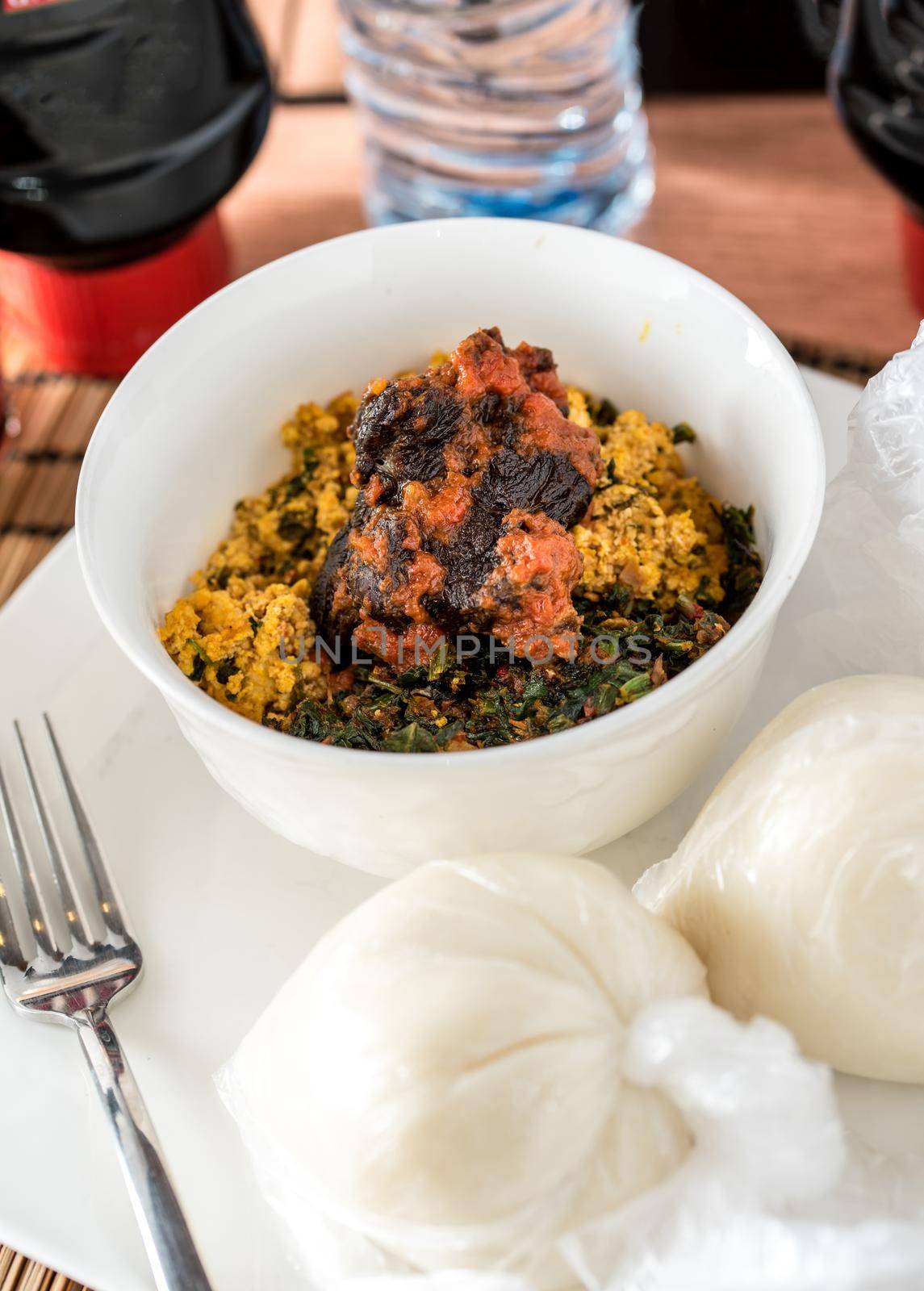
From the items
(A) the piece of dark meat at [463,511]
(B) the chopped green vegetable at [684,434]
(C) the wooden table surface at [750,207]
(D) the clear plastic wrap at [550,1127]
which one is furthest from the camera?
(C) the wooden table surface at [750,207]

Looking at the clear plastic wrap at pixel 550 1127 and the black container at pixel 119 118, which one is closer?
the clear plastic wrap at pixel 550 1127

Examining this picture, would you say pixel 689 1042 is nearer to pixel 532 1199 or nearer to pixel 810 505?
pixel 532 1199

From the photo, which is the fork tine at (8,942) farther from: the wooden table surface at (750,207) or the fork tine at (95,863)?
the wooden table surface at (750,207)

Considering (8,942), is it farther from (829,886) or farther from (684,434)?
(684,434)

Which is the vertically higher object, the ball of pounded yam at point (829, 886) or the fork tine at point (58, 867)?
the ball of pounded yam at point (829, 886)

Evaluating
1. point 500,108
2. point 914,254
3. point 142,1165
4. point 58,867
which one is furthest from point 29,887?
point 914,254

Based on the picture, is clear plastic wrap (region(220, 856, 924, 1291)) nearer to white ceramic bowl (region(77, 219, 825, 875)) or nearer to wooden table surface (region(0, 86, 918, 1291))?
white ceramic bowl (region(77, 219, 825, 875))

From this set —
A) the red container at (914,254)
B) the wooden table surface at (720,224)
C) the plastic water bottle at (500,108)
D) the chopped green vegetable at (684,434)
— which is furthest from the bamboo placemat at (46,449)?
the chopped green vegetable at (684,434)
